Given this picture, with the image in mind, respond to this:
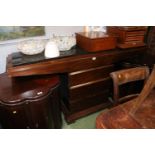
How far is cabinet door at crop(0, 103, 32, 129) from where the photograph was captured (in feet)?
4.07

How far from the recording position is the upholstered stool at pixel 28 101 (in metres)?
1.24

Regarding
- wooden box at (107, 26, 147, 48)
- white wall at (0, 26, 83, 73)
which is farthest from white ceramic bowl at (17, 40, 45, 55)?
wooden box at (107, 26, 147, 48)

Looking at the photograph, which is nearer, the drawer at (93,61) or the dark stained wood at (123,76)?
the dark stained wood at (123,76)

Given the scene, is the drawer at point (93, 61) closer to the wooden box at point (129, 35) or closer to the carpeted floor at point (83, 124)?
the wooden box at point (129, 35)

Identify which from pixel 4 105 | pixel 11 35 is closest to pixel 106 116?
pixel 4 105

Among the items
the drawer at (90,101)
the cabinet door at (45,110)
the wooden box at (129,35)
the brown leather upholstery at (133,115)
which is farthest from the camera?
the drawer at (90,101)

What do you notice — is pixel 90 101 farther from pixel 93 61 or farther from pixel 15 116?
pixel 15 116

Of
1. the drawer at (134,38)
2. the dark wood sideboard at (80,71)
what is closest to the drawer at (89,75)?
the dark wood sideboard at (80,71)

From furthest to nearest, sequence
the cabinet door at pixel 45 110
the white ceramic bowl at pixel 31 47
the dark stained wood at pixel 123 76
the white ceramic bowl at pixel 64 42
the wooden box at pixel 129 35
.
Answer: the wooden box at pixel 129 35 < the white ceramic bowl at pixel 64 42 < the white ceramic bowl at pixel 31 47 < the cabinet door at pixel 45 110 < the dark stained wood at pixel 123 76

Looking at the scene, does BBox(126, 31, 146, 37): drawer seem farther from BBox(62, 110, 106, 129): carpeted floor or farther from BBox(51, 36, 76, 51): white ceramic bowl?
BBox(62, 110, 106, 129): carpeted floor

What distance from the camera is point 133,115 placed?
3.06 ft

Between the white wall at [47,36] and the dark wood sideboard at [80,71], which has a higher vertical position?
the white wall at [47,36]
